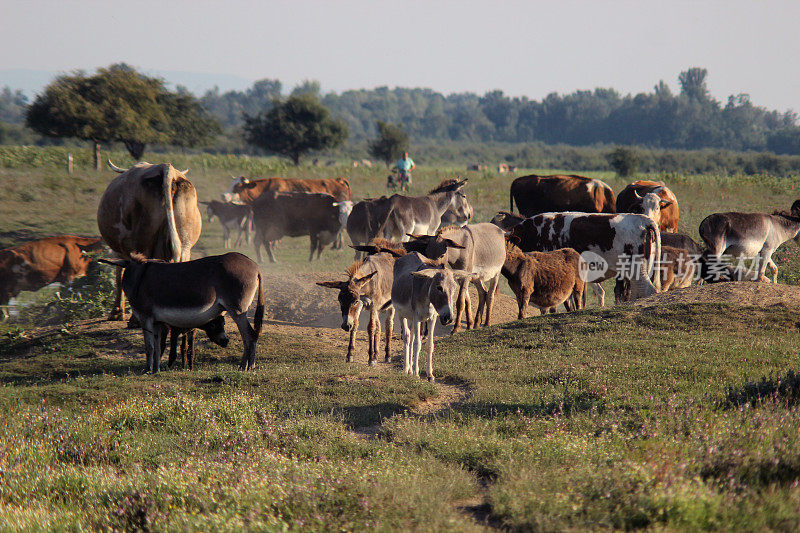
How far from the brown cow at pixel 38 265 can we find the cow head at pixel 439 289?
397 inches

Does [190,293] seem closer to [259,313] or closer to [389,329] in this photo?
[259,313]

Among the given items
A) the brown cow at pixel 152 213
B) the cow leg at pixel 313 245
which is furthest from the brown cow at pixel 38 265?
the cow leg at pixel 313 245

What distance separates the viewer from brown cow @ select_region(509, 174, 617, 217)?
19891mm

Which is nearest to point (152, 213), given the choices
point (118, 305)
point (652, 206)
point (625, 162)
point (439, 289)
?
point (118, 305)

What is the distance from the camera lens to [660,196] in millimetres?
19312

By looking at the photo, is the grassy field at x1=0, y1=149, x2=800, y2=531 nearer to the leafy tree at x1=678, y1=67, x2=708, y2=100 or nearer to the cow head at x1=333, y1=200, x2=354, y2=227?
the cow head at x1=333, y1=200, x2=354, y2=227

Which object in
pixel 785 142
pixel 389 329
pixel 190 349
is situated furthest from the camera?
pixel 785 142

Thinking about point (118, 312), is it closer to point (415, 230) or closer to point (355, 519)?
point (415, 230)

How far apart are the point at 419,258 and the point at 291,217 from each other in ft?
40.8

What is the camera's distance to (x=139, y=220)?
12.1 m

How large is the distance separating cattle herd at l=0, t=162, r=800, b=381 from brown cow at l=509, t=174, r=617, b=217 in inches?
1.5

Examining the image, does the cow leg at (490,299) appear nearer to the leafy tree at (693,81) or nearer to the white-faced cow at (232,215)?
the white-faced cow at (232,215)

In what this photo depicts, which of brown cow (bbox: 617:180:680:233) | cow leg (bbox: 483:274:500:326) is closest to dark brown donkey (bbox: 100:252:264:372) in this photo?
cow leg (bbox: 483:274:500:326)

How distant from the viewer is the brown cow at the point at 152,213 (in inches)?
466
